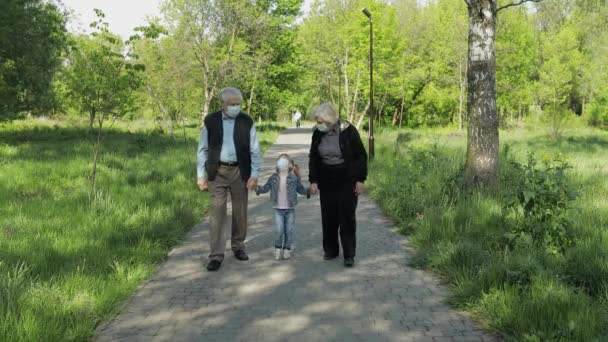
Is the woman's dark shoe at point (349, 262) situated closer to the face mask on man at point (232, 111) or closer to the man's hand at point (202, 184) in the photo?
the man's hand at point (202, 184)

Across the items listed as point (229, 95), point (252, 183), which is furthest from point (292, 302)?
point (229, 95)

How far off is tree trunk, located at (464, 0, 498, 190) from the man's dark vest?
4.36 metres

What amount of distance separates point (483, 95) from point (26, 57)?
17898 millimetres

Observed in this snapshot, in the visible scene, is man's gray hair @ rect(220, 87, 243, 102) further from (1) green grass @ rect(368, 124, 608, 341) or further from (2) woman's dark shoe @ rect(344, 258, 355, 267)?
(1) green grass @ rect(368, 124, 608, 341)

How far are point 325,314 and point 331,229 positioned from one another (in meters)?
1.86

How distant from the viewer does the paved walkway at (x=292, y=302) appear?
383 cm

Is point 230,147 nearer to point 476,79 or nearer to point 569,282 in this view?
point 569,282

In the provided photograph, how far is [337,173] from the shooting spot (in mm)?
5891

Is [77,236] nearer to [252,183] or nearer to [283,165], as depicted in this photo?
[252,183]

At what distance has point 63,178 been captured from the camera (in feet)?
37.4

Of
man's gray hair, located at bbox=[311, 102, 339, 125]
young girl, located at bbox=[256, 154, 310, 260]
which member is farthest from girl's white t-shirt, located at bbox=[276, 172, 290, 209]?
man's gray hair, located at bbox=[311, 102, 339, 125]

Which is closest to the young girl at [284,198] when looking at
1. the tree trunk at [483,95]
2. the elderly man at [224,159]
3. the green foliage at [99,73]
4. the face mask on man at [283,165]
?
the face mask on man at [283,165]

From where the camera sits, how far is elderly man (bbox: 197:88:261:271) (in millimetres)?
5730

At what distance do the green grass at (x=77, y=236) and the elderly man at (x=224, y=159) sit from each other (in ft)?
2.88
